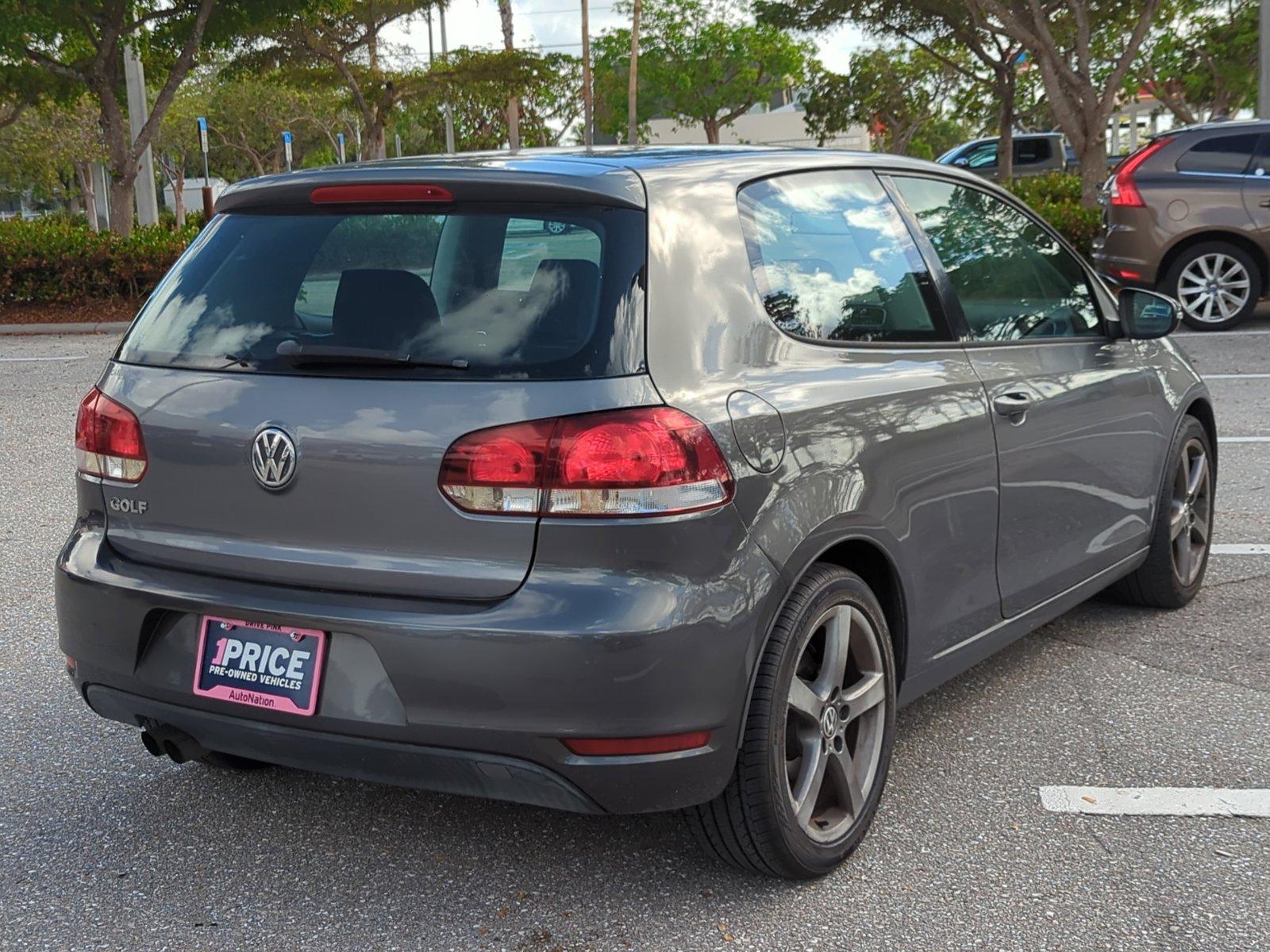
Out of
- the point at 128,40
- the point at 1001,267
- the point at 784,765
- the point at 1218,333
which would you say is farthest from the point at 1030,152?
the point at 784,765

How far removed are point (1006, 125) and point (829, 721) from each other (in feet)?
103

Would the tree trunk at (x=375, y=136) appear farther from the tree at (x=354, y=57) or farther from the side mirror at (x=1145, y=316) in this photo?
the side mirror at (x=1145, y=316)

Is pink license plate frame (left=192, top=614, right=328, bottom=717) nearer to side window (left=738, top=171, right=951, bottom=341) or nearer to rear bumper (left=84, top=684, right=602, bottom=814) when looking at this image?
rear bumper (left=84, top=684, right=602, bottom=814)

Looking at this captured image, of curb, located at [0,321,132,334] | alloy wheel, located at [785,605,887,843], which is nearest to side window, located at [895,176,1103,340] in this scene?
alloy wheel, located at [785,605,887,843]

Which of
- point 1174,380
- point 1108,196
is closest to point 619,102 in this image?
point 1108,196

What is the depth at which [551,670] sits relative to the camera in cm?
279

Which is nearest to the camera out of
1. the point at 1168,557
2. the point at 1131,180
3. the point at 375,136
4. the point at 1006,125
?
the point at 1168,557

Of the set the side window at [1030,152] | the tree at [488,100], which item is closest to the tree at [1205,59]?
the side window at [1030,152]

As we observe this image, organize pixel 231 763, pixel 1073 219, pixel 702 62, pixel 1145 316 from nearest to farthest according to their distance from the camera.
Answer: pixel 231 763 → pixel 1145 316 → pixel 1073 219 → pixel 702 62

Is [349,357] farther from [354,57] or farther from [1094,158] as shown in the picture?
[354,57]

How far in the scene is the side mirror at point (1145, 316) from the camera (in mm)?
4613

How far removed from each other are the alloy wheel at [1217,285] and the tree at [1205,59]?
26592 millimetres

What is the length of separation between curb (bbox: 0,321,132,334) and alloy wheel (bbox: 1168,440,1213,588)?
525 inches

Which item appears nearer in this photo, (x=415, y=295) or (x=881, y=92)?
(x=415, y=295)
